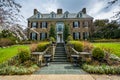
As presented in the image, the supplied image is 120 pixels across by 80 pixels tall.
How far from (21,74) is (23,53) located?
2.93 metres

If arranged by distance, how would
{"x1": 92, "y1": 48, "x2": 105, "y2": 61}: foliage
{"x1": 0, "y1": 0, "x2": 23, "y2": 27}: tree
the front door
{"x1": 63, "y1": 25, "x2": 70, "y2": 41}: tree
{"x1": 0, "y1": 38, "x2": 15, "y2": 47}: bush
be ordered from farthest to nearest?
1. the front door
2. {"x1": 63, "y1": 25, "x2": 70, "y2": 41}: tree
3. {"x1": 0, "y1": 38, "x2": 15, "y2": 47}: bush
4. {"x1": 92, "y1": 48, "x2": 105, "y2": 61}: foliage
5. {"x1": 0, "y1": 0, "x2": 23, "y2": 27}: tree

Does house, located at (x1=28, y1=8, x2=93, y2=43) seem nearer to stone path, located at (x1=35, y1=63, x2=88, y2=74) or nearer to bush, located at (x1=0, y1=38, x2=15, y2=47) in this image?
bush, located at (x1=0, y1=38, x2=15, y2=47)

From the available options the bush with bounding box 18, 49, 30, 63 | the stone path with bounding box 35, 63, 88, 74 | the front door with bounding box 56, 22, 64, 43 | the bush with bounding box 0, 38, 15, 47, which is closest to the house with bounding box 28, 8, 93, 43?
the front door with bounding box 56, 22, 64, 43

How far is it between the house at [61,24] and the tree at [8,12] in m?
29.8

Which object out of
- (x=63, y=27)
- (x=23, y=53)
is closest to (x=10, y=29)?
(x=23, y=53)

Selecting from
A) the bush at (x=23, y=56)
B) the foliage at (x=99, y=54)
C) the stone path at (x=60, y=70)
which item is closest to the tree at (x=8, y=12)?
the stone path at (x=60, y=70)

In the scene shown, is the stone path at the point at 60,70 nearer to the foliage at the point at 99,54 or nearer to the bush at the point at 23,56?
the bush at the point at 23,56

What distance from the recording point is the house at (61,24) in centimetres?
3503

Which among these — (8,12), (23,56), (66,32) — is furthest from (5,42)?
(8,12)

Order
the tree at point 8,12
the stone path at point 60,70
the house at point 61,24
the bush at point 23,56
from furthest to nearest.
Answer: the house at point 61,24
the bush at point 23,56
the stone path at point 60,70
the tree at point 8,12

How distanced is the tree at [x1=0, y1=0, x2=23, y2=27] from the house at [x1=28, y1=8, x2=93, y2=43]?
2978 cm

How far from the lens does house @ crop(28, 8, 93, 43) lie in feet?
115

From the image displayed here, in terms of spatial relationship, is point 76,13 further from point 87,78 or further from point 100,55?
point 87,78

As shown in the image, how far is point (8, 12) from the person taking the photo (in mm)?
4629
